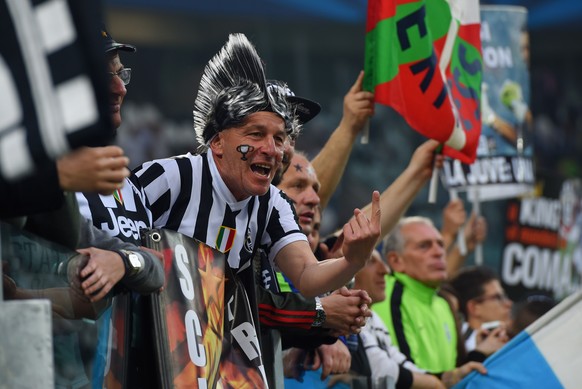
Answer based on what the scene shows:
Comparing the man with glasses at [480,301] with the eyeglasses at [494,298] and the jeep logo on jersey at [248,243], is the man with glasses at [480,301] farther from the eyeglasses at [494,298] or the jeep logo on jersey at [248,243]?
the jeep logo on jersey at [248,243]

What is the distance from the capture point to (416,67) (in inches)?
253

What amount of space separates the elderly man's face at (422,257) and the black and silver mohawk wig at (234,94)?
310cm

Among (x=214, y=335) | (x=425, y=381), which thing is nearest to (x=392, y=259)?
(x=425, y=381)

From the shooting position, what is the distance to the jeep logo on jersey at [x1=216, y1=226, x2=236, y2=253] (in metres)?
4.74

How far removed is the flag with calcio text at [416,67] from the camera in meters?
6.36

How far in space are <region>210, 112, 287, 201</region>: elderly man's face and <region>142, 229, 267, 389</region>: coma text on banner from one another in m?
0.31

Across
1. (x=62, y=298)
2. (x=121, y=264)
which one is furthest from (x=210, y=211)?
(x=62, y=298)

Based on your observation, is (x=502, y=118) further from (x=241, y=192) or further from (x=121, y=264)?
(x=121, y=264)

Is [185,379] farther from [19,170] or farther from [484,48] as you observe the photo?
[484,48]

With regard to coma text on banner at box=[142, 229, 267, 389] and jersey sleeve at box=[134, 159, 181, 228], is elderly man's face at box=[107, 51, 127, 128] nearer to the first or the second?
jersey sleeve at box=[134, 159, 181, 228]

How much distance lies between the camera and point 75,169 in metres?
3.27

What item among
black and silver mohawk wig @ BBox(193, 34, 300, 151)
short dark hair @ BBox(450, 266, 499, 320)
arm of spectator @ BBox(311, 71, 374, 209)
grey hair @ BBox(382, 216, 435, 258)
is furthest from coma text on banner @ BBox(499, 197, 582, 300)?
black and silver mohawk wig @ BBox(193, 34, 300, 151)

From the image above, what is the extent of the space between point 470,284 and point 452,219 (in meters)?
0.54

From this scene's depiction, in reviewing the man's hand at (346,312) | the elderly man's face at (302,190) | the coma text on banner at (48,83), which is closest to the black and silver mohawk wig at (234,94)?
the man's hand at (346,312)
